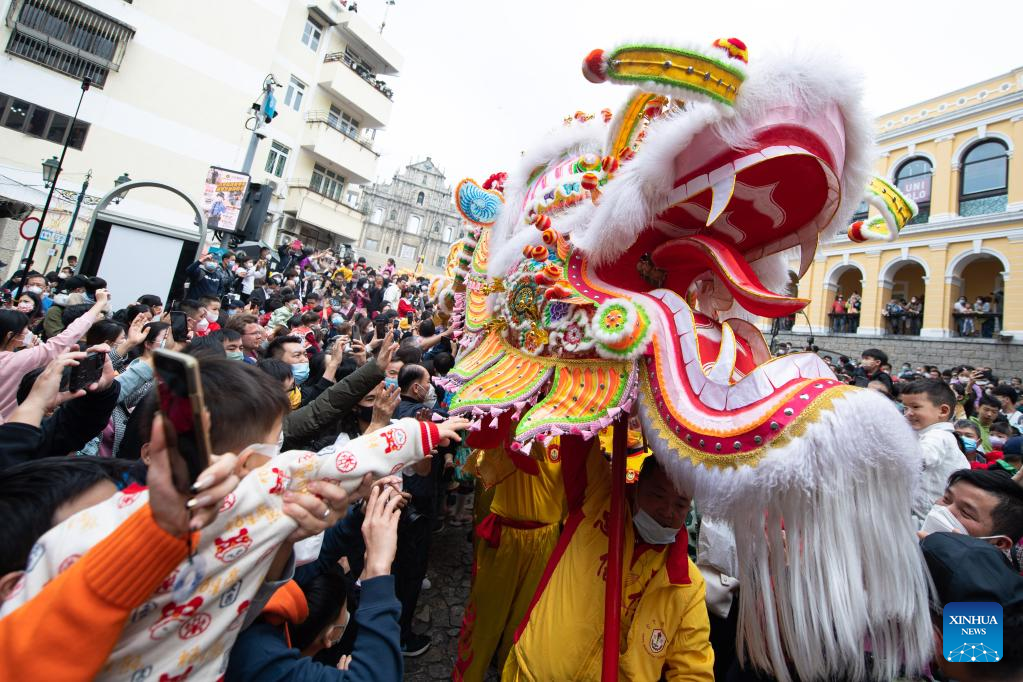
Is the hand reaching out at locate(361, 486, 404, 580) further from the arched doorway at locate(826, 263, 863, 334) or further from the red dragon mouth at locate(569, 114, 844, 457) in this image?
the arched doorway at locate(826, 263, 863, 334)

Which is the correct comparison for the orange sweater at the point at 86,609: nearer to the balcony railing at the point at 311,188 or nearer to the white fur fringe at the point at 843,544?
the white fur fringe at the point at 843,544

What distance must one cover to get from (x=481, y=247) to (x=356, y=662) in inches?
89.7

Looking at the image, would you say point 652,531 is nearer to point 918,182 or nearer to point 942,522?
point 942,522

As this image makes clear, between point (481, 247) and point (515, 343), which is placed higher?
point (481, 247)

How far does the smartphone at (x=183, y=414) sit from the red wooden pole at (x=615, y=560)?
1.46m

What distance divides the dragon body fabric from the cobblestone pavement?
4.84 feet

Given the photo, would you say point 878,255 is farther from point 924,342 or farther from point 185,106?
point 185,106

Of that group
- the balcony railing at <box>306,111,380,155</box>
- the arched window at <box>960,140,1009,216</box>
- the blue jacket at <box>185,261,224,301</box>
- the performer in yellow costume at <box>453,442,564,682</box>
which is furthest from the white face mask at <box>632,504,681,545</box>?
the balcony railing at <box>306,111,380,155</box>

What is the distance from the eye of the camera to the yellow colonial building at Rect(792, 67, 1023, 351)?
44.1ft

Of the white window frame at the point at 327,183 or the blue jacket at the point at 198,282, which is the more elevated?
the white window frame at the point at 327,183

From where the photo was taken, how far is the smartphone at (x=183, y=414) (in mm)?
779

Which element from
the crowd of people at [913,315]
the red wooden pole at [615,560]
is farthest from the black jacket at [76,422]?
the crowd of people at [913,315]

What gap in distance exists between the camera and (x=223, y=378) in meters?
1.12

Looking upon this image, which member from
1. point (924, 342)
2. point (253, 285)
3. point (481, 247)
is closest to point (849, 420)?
point (481, 247)
